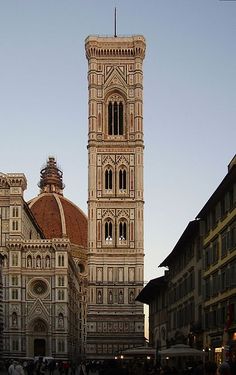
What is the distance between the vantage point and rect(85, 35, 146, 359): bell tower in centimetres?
10312

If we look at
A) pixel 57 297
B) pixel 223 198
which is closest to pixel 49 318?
pixel 57 297

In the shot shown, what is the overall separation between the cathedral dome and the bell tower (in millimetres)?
46575

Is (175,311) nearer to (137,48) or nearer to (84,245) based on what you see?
(137,48)

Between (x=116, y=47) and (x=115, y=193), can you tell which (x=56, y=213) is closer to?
(x=116, y=47)

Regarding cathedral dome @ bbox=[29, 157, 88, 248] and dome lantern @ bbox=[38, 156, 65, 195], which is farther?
dome lantern @ bbox=[38, 156, 65, 195]

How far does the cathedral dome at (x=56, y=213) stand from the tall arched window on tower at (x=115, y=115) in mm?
45998

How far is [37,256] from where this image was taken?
9950 cm

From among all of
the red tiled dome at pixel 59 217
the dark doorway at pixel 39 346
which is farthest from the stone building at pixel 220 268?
the red tiled dome at pixel 59 217

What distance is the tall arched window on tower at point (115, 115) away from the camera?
109 metres

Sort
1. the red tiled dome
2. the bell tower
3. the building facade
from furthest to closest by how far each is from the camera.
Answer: the red tiled dome
the bell tower
the building facade

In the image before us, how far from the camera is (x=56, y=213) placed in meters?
162

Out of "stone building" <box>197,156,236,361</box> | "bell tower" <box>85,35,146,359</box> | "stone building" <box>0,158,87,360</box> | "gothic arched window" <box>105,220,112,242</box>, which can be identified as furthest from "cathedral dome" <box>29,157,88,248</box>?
"stone building" <box>197,156,236,361</box>

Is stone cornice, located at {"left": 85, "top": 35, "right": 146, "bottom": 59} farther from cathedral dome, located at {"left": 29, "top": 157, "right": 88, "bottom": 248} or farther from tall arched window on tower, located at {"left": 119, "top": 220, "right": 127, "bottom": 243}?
cathedral dome, located at {"left": 29, "top": 157, "right": 88, "bottom": 248}

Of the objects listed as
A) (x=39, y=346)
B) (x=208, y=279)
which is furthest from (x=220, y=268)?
(x=39, y=346)
